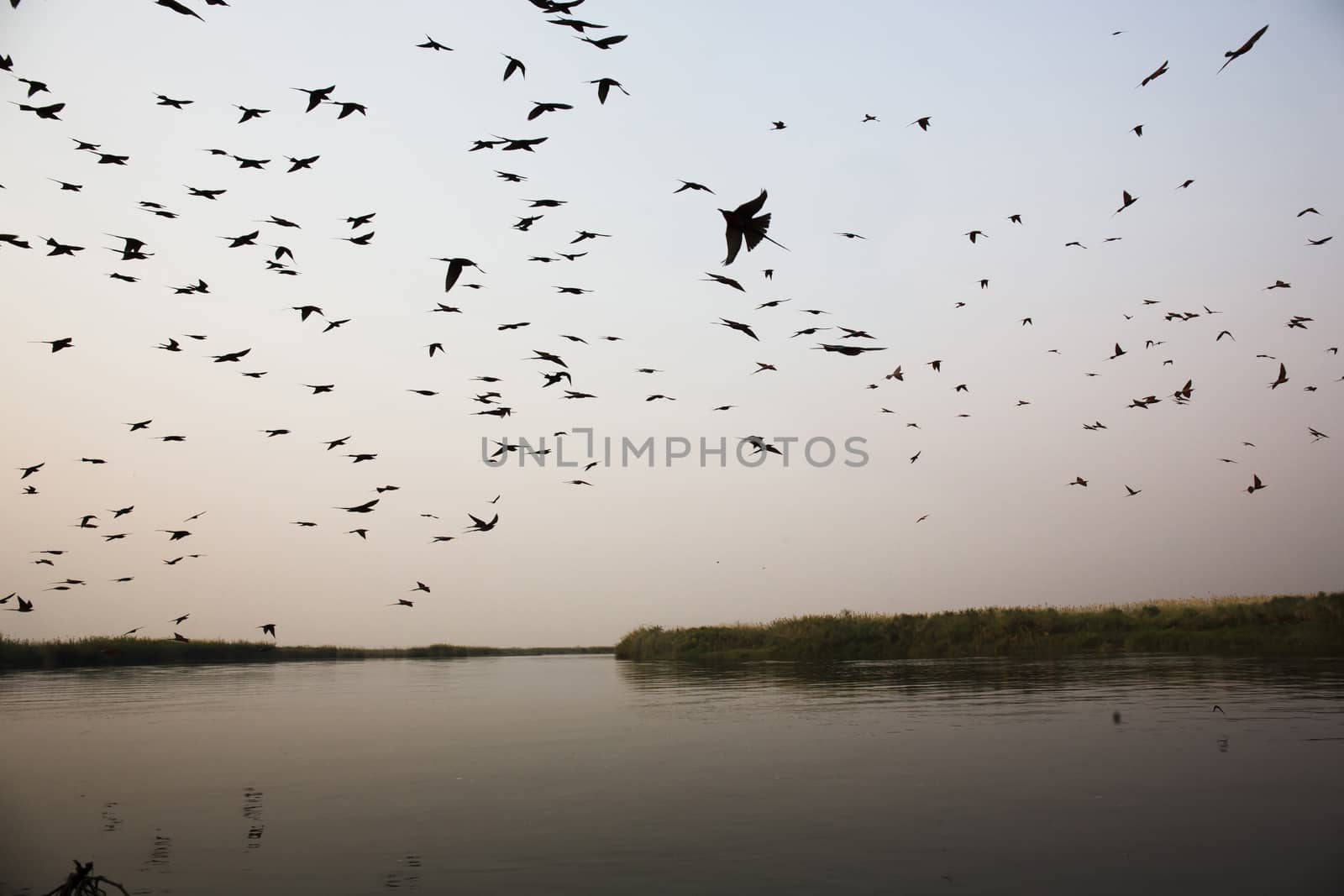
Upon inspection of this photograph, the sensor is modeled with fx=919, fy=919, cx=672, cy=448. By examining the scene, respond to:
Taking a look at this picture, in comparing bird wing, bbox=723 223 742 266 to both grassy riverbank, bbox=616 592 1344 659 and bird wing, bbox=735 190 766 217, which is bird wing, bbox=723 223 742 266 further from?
grassy riverbank, bbox=616 592 1344 659

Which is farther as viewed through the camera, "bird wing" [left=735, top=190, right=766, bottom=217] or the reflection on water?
the reflection on water

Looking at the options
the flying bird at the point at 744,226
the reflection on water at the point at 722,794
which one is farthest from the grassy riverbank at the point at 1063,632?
the flying bird at the point at 744,226

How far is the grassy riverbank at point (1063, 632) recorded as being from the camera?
40750 mm

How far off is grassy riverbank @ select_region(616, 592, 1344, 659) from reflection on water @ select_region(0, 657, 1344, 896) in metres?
14.5

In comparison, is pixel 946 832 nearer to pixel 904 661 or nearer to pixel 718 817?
pixel 718 817

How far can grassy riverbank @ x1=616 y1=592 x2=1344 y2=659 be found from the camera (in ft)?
134

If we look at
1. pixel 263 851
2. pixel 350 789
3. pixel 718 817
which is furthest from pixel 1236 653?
pixel 263 851

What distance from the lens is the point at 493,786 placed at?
15.3 m

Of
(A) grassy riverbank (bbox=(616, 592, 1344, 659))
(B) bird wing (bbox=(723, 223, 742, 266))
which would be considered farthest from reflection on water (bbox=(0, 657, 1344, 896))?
(A) grassy riverbank (bbox=(616, 592, 1344, 659))

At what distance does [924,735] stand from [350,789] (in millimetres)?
11207

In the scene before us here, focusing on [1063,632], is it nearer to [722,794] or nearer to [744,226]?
[722,794]

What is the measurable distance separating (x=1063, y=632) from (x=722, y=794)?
4092cm

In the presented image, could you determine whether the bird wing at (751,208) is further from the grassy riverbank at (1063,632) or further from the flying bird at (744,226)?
the grassy riverbank at (1063,632)

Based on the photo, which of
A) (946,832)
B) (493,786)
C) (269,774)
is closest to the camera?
(946,832)
